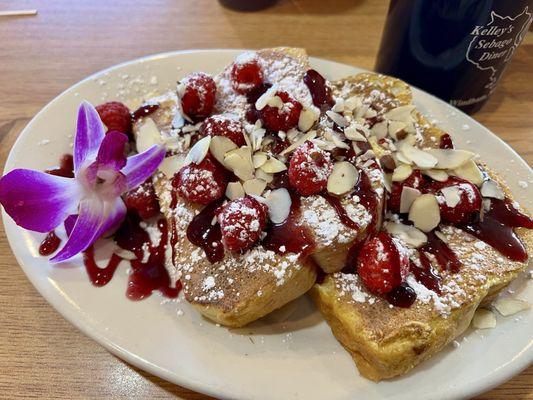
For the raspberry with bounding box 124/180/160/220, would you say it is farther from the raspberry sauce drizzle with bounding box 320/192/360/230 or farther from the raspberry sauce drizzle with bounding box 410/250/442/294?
the raspberry sauce drizzle with bounding box 410/250/442/294

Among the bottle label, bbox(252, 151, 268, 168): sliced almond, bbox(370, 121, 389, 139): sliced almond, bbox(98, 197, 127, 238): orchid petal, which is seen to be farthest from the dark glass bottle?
A: bbox(98, 197, 127, 238): orchid petal

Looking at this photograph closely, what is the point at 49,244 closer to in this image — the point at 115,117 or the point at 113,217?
the point at 113,217

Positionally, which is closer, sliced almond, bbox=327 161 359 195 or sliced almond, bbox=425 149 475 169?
sliced almond, bbox=327 161 359 195

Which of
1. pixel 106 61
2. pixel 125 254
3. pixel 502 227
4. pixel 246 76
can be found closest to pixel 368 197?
pixel 502 227

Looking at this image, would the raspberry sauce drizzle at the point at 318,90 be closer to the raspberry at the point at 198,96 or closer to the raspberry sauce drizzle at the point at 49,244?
the raspberry at the point at 198,96

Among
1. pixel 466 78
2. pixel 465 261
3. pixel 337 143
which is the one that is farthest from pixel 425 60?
pixel 465 261
